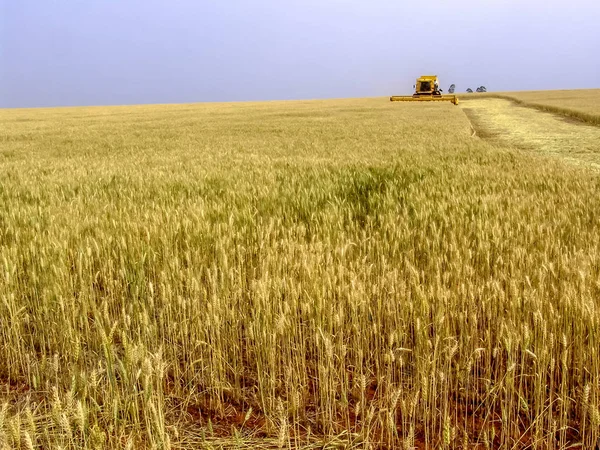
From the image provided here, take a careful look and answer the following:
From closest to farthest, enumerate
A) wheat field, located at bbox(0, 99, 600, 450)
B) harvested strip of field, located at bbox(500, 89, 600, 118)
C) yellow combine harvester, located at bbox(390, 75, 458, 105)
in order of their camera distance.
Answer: wheat field, located at bbox(0, 99, 600, 450), harvested strip of field, located at bbox(500, 89, 600, 118), yellow combine harvester, located at bbox(390, 75, 458, 105)

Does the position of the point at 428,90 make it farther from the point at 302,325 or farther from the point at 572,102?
the point at 302,325

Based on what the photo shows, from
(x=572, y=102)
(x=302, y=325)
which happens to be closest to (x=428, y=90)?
(x=572, y=102)

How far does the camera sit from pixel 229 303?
2.66 meters

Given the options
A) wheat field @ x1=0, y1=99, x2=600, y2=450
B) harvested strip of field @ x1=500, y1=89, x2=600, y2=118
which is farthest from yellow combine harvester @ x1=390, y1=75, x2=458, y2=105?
wheat field @ x1=0, y1=99, x2=600, y2=450

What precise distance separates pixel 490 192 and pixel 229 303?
381 cm

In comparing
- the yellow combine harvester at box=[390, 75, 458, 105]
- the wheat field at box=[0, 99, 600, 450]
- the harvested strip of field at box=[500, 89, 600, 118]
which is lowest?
the wheat field at box=[0, 99, 600, 450]

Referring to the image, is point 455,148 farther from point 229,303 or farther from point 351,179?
point 229,303

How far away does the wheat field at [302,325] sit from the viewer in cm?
181

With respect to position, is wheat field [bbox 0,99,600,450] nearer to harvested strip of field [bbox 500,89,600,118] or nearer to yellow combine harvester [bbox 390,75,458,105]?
harvested strip of field [bbox 500,89,600,118]

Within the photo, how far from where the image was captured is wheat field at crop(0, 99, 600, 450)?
1.81 m

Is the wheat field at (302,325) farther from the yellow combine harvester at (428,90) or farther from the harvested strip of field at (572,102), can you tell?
the yellow combine harvester at (428,90)

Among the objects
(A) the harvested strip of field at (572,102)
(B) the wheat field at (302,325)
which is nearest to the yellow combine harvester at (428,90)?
(A) the harvested strip of field at (572,102)

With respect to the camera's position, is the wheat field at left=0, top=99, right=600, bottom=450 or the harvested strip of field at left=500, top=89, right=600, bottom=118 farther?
the harvested strip of field at left=500, top=89, right=600, bottom=118

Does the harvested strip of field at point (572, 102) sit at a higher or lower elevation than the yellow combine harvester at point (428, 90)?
lower
